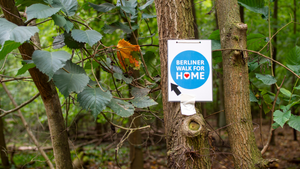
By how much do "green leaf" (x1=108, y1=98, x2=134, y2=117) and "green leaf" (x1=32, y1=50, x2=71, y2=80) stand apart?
41 cm

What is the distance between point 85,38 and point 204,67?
0.78m

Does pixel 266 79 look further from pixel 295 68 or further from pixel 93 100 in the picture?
pixel 93 100

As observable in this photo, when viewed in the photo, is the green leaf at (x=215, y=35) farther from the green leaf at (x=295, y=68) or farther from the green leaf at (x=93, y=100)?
the green leaf at (x=93, y=100)

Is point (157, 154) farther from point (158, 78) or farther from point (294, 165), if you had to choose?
point (158, 78)

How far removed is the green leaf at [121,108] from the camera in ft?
4.19

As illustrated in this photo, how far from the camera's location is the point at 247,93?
1510 mm

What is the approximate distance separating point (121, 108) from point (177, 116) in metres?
0.38

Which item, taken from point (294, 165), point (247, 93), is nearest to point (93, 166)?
point (247, 93)

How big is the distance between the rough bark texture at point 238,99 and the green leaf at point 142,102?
0.62 metres

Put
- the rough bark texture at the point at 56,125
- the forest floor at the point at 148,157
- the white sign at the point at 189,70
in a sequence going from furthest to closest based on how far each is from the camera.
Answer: the forest floor at the point at 148,157, the rough bark texture at the point at 56,125, the white sign at the point at 189,70

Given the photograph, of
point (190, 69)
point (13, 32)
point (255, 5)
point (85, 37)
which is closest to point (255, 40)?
point (255, 5)

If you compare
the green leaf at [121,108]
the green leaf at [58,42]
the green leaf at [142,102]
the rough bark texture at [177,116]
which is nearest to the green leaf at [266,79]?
the rough bark texture at [177,116]

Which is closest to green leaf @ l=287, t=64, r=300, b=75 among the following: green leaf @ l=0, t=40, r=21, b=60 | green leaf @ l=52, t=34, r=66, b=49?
green leaf @ l=52, t=34, r=66, b=49

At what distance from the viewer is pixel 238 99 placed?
149cm
